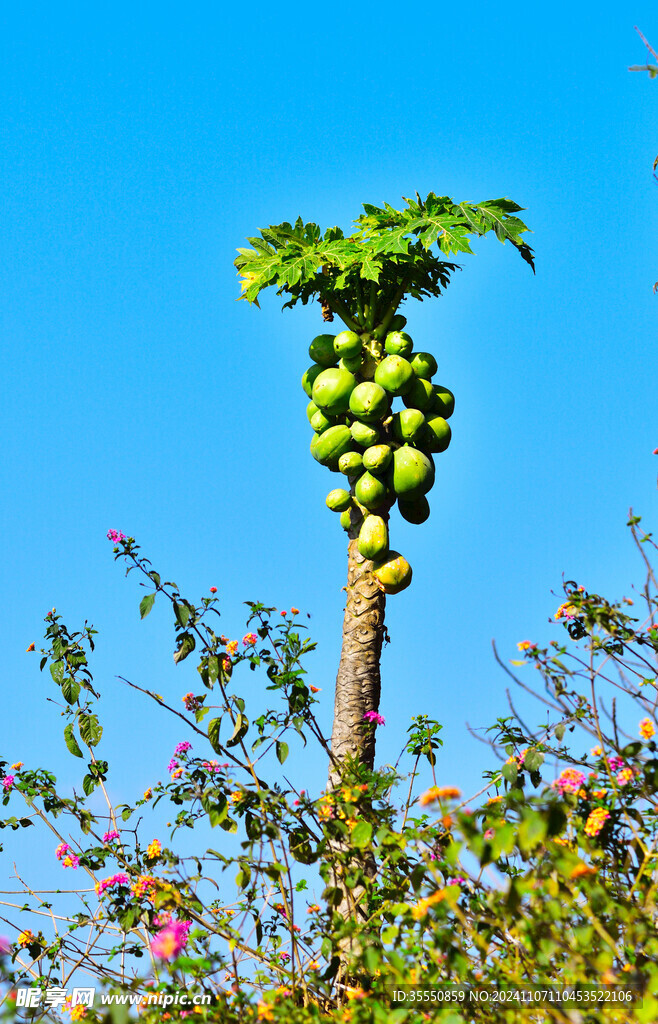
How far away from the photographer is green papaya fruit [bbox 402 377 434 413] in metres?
5.08

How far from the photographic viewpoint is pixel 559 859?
2342mm

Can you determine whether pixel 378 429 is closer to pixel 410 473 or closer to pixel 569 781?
pixel 410 473

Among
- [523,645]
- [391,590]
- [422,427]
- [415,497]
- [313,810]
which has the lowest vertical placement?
[313,810]

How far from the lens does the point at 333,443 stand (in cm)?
507

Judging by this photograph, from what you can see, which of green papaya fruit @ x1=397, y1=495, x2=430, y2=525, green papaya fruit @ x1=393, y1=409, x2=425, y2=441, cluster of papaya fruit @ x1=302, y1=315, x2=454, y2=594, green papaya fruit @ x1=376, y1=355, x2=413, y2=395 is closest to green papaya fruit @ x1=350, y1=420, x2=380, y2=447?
cluster of papaya fruit @ x1=302, y1=315, x2=454, y2=594

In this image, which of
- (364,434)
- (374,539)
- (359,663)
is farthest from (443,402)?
(359,663)

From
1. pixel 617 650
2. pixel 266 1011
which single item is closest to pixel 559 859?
pixel 266 1011

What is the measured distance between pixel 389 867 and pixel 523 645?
1.10 metres

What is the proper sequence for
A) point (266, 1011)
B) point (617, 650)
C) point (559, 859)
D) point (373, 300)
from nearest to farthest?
point (559, 859) < point (266, 1011) < point (617, 650) < point (373, 300)

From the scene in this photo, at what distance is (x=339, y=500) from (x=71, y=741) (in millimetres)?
1995

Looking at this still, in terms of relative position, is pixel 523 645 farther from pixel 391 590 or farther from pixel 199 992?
pixel 199 992

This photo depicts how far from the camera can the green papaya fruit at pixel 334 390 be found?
5035 millimetres

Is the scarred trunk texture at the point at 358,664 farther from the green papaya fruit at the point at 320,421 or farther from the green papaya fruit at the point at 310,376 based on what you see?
the green papaya fruit at the point at 310,376

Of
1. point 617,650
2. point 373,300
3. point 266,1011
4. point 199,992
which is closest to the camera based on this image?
point 266,1011
